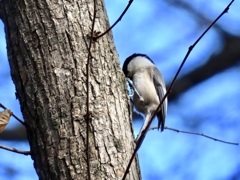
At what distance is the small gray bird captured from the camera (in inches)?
124

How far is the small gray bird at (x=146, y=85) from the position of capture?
315 centimetres

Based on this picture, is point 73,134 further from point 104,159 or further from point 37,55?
point 37,55

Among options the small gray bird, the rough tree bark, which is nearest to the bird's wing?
the small gray bird

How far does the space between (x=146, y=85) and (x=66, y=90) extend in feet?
4.46

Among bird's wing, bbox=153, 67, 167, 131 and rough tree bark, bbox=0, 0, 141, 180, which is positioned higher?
bird's wing, bbox=153, 67, 167, 131

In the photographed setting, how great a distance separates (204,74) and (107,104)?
1287 mm

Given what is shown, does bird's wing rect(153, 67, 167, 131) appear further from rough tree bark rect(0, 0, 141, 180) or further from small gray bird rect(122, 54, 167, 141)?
rough tree bark rect(0, 0, 141, 180)

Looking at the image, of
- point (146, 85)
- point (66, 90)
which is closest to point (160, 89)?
point (146, 85)

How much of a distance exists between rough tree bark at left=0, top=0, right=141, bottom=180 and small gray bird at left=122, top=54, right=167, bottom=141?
1.11 m

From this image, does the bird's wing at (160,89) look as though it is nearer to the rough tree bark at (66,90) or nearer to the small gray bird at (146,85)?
the small gray bird at (146,85)

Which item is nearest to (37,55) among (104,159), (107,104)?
(107,104)

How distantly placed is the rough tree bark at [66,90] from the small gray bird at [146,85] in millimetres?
1109

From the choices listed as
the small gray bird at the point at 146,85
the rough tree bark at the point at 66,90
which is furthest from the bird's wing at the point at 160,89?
the rough tree bark at the point at 66,90

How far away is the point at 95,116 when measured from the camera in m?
1.87
